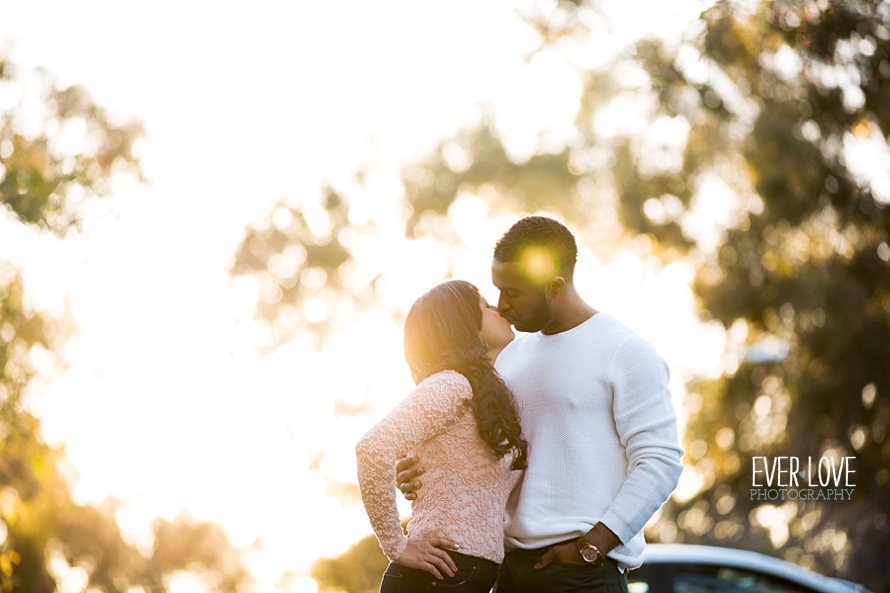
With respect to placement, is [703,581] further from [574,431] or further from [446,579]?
[446,579]

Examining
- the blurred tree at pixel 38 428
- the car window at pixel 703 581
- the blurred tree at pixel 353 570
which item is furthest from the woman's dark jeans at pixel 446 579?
the blurred tree at pixel 353 570

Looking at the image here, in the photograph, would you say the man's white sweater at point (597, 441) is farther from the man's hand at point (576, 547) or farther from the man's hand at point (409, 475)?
the man's hand at point (409, 475)

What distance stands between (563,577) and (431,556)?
426 mm

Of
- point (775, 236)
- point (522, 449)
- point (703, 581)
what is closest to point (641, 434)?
point (522, 449)

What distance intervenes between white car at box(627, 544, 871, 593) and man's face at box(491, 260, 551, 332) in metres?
2.23

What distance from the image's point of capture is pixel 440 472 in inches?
110

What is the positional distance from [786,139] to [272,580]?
11518 millimetres

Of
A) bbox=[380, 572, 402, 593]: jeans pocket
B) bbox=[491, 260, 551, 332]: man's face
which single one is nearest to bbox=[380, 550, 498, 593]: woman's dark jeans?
bbox=[380, 572, 402, 593]: jeans pocket

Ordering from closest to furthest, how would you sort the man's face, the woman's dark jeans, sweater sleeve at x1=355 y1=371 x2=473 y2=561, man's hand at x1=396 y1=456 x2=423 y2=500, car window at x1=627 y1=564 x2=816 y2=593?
1. sweater sleeve at x1=355 y1=371 x2=473 y2=561
2. the woman's dark jeans
3. man's hand at x1=396 y1=456 x2=423 y2=500
4. the man's face
5. car window at x1=627 y1=564 x2=816 y2=593

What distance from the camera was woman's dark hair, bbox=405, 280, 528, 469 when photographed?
2.75 meters

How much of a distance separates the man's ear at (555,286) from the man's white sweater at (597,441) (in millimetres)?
139

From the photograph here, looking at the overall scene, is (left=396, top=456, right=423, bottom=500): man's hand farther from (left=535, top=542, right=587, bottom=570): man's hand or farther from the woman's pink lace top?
(left=535, top=542, right=587, bottom=570): man's hand

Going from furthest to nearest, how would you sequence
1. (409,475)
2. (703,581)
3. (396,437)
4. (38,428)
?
(38,428)
(703,581)
(409,475)
(396,437)

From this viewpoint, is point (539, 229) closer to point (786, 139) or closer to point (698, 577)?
point (698, 577)
